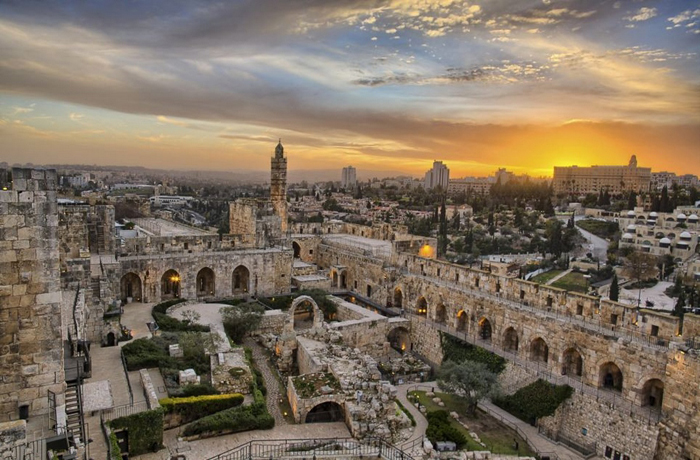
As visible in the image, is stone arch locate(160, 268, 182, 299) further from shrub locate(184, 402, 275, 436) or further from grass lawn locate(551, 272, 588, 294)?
grass lawn locate(551, 272, 588, 294)

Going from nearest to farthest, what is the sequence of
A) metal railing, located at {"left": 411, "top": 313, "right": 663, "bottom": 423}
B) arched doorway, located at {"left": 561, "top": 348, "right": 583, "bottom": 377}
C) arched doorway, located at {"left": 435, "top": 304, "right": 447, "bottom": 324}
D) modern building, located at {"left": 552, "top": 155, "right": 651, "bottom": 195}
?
metal railing, located at {"left": 411, "top": 313, "right": 663, "bottom": 423}
arched doorway, located at {"left": 561, "top": 348, "right": 583, "bottom": 377}
arched doorway, located at {"left": 435, "top": 304, "right": 447, "bottom": 324}
modern building, located at {"left": 552, "top": 155, "right": 651, "bottom": 195}

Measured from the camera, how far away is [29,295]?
9.03 m

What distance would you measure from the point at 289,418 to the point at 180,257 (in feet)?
52.7

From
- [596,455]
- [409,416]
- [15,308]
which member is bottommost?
[596,455]

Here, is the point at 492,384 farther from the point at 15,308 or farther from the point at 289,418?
the point at 15,308

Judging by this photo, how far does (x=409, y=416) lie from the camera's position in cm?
1886

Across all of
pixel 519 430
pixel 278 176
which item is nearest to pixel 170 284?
pixel 278 176

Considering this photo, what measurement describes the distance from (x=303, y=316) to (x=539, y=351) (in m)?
14.3

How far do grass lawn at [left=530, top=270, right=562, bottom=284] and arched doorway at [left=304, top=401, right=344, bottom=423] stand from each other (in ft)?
125

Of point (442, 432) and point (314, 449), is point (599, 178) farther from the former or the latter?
point (314, 449)

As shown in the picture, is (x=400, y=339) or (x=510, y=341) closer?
(x=510, y=341)

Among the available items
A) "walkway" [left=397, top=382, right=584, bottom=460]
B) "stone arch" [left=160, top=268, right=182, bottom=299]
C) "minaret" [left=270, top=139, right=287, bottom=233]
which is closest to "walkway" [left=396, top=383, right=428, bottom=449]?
"walkway" [left=397, top=382, right=584, bottom=460]

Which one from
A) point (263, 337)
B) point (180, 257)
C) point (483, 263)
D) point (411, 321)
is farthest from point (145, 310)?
point (483, 263)

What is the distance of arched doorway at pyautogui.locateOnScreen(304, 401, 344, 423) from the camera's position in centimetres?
1844
